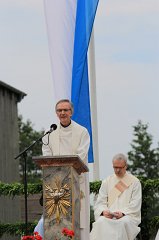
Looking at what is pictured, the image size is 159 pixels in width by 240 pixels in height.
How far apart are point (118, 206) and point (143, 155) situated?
108 feet

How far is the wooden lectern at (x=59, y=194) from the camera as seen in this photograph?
11.9 metres

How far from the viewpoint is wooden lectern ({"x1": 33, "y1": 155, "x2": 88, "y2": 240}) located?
1187 cm

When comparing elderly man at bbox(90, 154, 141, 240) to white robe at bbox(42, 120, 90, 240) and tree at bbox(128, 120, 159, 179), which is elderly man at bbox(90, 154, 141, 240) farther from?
tree at bbox(128, 120, 159, 179)

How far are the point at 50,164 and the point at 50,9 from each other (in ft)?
17.1

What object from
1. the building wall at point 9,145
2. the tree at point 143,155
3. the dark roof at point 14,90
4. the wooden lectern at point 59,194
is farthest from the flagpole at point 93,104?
the tree at point 143,155

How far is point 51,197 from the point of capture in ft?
39.3

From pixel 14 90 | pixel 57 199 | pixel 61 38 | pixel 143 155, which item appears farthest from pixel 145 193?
pixel 143 155

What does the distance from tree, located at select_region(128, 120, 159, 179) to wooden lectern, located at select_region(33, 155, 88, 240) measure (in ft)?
112

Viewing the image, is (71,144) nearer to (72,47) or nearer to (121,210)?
(121,210)

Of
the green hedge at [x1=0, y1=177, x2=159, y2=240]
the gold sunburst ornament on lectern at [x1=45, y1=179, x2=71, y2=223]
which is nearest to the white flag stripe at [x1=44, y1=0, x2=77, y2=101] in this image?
the green hedge at [x1=0, y1=177, x2=159, y2=240]

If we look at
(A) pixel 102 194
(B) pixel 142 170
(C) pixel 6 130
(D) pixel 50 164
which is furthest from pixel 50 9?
(B) pixel 142 170

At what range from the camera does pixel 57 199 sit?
1194cm

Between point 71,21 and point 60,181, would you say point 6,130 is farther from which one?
point 60,181

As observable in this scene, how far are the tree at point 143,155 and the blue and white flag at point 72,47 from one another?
97.8 ft
